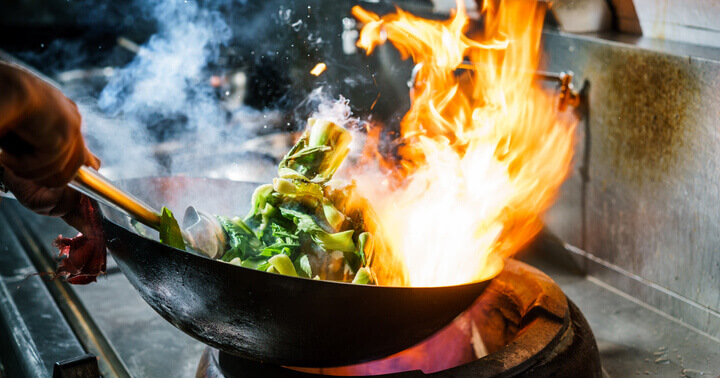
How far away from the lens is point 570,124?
2967 millimetres

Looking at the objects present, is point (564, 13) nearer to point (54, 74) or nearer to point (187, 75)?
point (187, 75)

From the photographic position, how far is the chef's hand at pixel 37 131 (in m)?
1.19

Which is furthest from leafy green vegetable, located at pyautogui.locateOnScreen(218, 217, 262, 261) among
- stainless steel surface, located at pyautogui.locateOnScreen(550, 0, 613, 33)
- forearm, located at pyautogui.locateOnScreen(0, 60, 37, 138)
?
stainless steel surface, located at pyautogui.locateOnScreen(550, 0, 613, 33)

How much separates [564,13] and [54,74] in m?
5.96

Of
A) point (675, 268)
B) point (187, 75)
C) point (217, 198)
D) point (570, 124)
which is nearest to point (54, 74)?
point (187, 75)

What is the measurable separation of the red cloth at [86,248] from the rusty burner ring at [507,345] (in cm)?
47

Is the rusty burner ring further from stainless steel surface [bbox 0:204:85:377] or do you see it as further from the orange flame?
the orange flame

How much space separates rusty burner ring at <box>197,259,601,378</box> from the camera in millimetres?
1628

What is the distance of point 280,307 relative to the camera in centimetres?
139

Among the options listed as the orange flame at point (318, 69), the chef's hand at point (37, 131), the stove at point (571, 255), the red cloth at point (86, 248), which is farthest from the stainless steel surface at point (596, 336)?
the orange flame at point (318, 69)

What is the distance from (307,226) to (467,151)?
961 mm

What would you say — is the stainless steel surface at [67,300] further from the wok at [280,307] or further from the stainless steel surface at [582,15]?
the stainless steel surface at [582,15]

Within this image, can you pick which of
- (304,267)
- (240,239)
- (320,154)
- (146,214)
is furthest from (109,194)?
(320,154)

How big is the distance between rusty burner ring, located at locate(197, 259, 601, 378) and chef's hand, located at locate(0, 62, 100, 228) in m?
0.79
